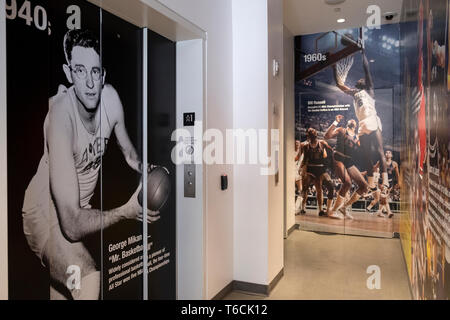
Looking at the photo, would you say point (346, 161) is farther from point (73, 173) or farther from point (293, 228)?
point (73, 173)

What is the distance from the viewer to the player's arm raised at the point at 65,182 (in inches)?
74.7

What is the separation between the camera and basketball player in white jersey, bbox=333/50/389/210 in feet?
18.6

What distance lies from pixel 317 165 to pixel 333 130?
0.67 metres

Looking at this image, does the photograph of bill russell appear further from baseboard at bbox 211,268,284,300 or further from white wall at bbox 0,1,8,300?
white wall at bbox 0,1,8,300

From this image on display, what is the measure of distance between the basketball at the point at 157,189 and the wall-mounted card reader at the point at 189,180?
0.14 metres

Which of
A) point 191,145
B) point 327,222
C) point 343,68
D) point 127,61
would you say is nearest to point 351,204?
point 327,222

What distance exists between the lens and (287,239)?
18.6 ft

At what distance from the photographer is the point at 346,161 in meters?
5.93

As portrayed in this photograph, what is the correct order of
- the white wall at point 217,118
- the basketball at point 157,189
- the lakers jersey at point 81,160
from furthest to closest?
the white wall at point 217,118
the basketball at point 157,189
the lakers jersey at point 81,160

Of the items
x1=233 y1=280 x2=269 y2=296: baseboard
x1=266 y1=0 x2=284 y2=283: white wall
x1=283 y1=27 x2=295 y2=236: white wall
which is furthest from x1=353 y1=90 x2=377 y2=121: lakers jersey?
x1=233 y1=280 x2=269 y2=296: baseboard

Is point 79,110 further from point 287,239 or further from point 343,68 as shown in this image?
point 343,68

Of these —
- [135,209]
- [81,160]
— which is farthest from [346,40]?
[81,160]

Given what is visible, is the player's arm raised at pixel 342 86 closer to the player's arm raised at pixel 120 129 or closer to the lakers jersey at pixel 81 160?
the player's arm raised at pixel 120 129

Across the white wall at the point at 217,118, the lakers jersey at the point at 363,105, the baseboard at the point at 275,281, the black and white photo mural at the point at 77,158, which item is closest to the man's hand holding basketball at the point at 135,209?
the black and white photo mural at the point at 77,158
